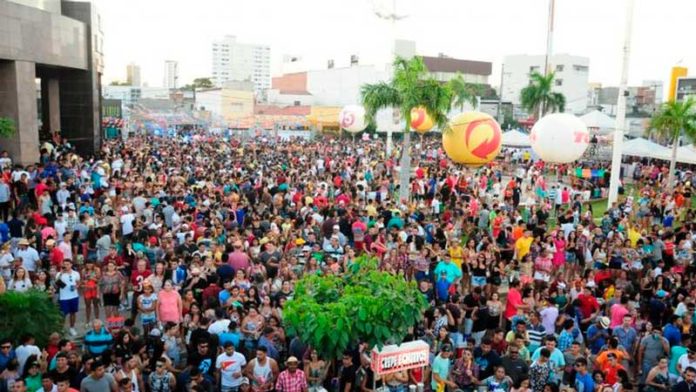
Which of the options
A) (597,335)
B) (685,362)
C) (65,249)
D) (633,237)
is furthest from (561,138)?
Result: (65,249)

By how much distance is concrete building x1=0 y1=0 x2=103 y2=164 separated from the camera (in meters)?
19.9

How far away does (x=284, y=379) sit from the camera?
6637 millimetres

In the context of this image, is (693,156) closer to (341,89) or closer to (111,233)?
(111,233)

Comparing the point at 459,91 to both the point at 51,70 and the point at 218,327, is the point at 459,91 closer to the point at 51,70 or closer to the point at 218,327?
the point at 51,70

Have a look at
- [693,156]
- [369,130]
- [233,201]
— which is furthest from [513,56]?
[233,201]

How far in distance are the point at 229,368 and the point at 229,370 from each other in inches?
0.9

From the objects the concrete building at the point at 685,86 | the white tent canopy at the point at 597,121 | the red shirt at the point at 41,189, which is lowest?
the red shirt at the point at 41,189

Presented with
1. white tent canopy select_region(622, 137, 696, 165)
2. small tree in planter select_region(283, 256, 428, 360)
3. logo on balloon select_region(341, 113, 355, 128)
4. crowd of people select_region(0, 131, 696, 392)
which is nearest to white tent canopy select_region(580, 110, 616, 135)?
white tent canopy select_region(622, 137, 696, 165)

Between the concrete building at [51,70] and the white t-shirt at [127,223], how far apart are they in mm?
10251

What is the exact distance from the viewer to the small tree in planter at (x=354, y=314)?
16.9ft

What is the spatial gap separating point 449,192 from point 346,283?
13.8m

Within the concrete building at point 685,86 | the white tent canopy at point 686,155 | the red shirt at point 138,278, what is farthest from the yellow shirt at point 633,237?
the concrete building at point 685,86

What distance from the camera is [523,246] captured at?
12.3 metres

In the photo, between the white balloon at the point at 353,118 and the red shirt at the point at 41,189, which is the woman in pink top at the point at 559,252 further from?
the white balloon at the point at 353,118
